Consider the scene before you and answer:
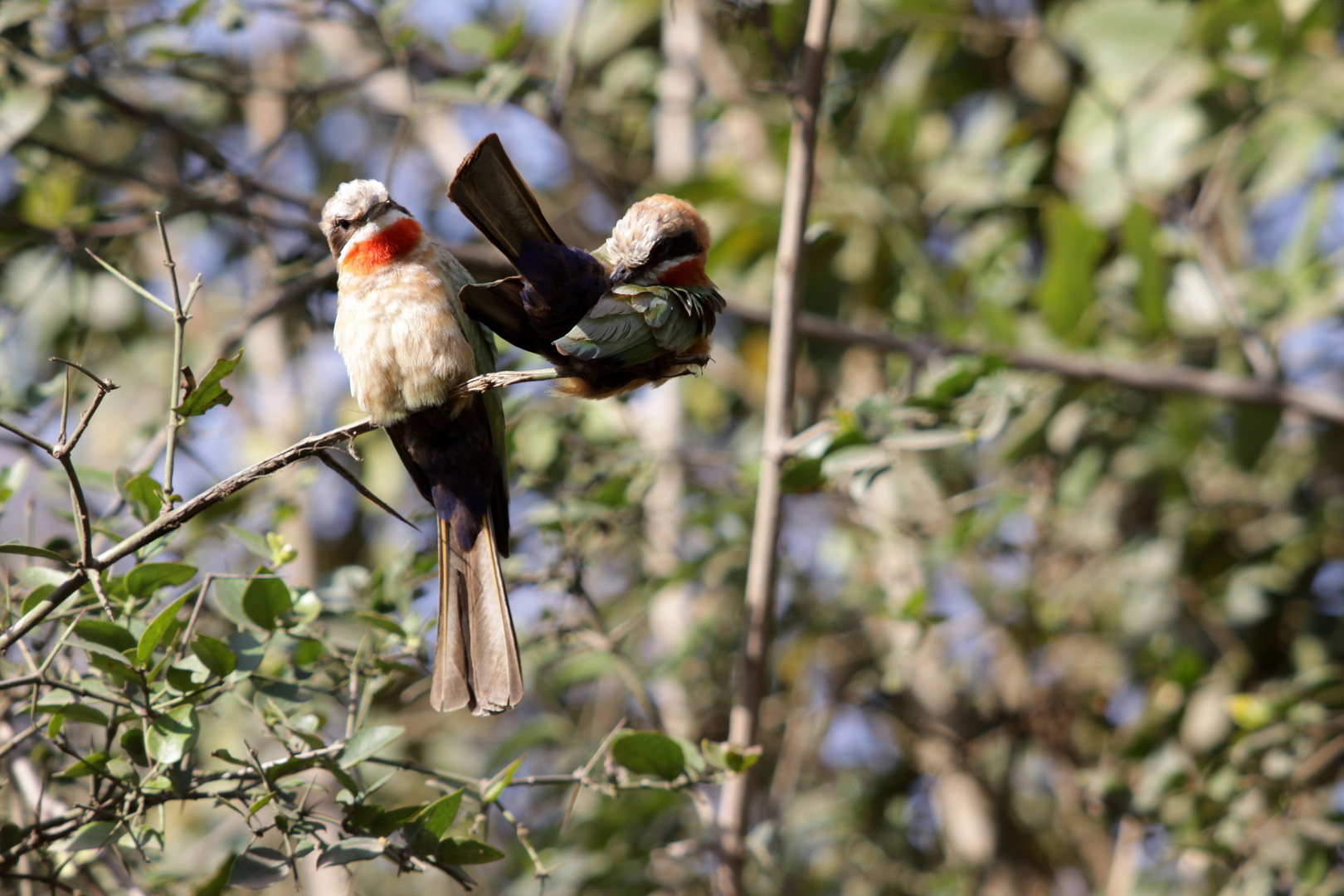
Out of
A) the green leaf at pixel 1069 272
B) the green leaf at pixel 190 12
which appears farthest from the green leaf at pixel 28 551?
the green leaf at pixel 1069 272

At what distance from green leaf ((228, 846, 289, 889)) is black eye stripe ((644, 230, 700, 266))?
1128 mm

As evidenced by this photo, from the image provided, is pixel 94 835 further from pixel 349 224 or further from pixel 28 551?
pixel 349 224

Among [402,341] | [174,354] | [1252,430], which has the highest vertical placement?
[174,354]

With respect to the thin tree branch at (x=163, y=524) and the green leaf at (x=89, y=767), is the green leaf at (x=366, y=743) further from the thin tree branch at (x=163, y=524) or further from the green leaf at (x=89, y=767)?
the thin tree branch at (x=163, y=524)

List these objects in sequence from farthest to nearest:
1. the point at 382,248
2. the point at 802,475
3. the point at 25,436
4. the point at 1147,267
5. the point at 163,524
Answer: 1. the point at 1147,267
2. the point at 802,475
3. the point at 382,248
4. the point at 163,524
5. the point at 25,436

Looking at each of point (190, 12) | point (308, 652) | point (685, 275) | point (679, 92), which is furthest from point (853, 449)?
point (679, 92)

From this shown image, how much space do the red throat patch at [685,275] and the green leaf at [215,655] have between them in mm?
924

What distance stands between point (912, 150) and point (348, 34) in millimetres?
2473

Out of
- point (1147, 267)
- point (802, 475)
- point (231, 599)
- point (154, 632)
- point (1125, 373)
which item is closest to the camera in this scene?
point (154, 632)

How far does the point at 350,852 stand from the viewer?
1671 mm

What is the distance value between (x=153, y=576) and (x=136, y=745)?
0.88 feet

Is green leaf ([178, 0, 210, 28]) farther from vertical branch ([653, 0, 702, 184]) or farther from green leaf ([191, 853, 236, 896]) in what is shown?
green leaf ([191, 853, 236, 896])

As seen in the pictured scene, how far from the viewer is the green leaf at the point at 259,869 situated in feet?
5.37

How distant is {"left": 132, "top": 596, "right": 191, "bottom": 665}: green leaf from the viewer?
161 cm
